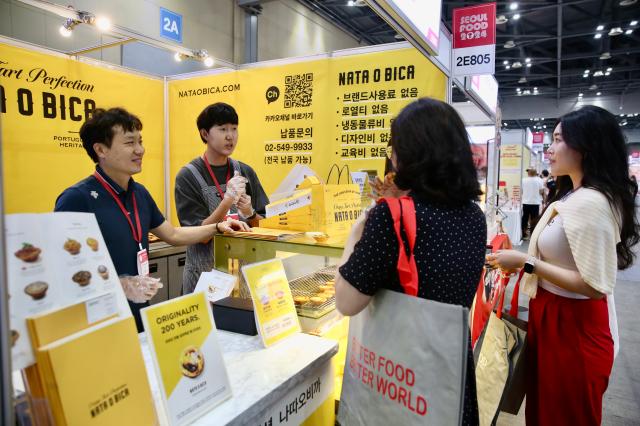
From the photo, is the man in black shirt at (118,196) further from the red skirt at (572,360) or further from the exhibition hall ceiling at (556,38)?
the exhibition hall ceiling at (556,38)

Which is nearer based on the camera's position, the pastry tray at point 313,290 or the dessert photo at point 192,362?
the dessert photo at point 192,362

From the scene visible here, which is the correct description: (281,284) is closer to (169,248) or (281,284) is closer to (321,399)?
(321,399)

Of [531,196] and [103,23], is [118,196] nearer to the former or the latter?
[103,23]

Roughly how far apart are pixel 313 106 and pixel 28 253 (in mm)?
3908

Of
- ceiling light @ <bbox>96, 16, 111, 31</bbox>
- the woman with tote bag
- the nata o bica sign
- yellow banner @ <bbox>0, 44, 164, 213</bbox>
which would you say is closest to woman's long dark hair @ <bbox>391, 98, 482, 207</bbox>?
the woman with tote bag

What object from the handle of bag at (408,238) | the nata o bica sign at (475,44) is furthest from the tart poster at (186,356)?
the nata o bica sign at (475,44)

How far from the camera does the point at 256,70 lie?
484 centimetres

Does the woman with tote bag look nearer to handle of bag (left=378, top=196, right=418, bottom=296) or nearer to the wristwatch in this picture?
handle of bag (left=378, top=196, right=418, bottom=296)

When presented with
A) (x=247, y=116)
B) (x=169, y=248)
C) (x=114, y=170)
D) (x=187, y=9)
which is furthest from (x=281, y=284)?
(x=187, y=9)

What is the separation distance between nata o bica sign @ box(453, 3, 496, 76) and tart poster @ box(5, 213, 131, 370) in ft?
9.07

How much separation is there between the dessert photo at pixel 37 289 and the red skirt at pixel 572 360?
1.87 metres

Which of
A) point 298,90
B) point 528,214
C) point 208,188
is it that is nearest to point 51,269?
point 208,188

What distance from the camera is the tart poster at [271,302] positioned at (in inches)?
59.2

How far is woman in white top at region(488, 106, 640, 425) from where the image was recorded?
1.71 meters
